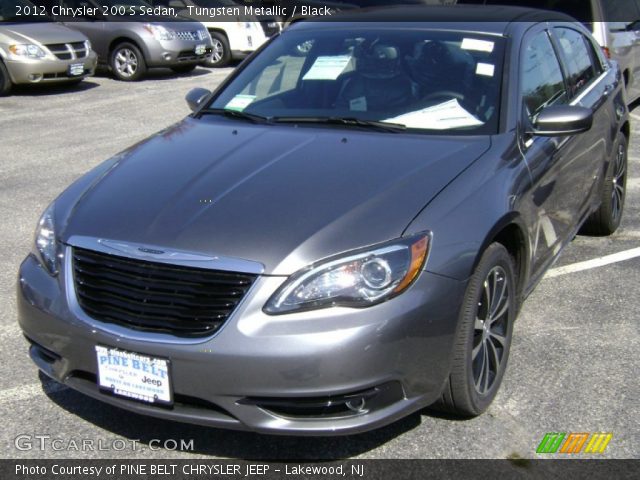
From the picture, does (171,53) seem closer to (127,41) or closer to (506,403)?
(127,41)

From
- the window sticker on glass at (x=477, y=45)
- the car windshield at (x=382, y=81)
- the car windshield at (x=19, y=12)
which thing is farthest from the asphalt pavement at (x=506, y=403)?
the car windshield at (x=19, y=12)

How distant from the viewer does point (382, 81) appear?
4.61 meters

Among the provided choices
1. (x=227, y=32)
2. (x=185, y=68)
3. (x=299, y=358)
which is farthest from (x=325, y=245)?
(x=227, y=32)

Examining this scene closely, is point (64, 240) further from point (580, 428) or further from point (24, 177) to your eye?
point (24, 177)

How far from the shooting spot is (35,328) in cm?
349

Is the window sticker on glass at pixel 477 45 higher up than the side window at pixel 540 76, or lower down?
higher up

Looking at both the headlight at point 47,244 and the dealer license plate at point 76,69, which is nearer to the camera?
the headlight at point 47,244

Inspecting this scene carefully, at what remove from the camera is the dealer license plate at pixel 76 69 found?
13211mm

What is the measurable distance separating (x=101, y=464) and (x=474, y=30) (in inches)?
114

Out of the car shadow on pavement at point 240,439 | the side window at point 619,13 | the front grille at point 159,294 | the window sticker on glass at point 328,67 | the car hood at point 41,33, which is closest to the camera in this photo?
the front grille at point 159,294

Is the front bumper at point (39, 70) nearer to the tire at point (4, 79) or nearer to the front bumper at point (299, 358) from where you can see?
the tire at point (4, 79)

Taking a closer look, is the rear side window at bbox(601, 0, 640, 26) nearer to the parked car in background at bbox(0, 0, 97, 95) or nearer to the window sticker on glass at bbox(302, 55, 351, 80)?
the window sticker on glass at bbox(302, 55, 351, 80)

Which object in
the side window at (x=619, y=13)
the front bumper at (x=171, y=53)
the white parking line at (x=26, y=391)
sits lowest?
the front bumper at (x=171, y=53)

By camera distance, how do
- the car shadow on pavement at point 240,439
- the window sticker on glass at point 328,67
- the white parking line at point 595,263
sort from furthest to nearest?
the white parking line at point 595,263 → the window sticker on glass at point 328,67 → the car shadow on pavement at point 240,439
